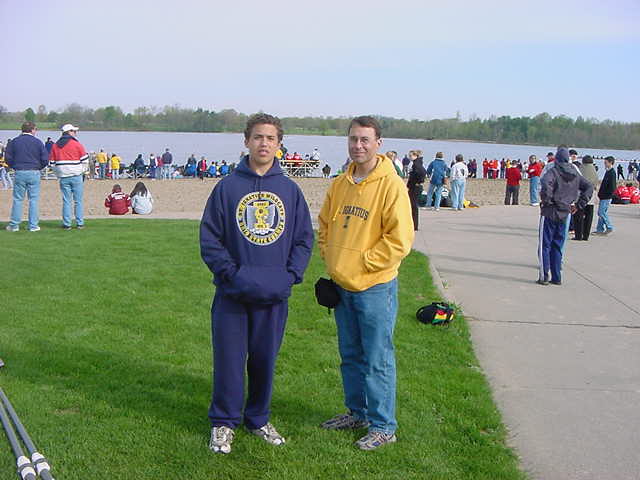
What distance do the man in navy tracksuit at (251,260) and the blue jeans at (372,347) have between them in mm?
397

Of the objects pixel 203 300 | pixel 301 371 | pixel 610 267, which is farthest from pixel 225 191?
pixel 610 267

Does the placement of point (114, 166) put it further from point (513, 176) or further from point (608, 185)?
point (608, 185)

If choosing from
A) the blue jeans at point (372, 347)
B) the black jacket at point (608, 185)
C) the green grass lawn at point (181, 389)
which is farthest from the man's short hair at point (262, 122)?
the black jacket at point (608, 185)

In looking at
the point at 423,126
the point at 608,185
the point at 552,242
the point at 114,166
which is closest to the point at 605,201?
the point at 608,185

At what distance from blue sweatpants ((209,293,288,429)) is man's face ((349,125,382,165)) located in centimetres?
99

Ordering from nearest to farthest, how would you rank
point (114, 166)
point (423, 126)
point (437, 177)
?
1. point (437, 177)
2. point (114, 166)
3. point (423, 126)

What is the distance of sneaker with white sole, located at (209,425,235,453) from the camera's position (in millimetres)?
3850

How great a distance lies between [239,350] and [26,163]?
29.6ft

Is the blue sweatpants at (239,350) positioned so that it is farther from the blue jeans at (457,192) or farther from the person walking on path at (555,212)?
the blue jeans at (457,192)

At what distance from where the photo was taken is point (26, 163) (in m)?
11.4

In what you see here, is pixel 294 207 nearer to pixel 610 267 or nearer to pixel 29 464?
pixel 29 464

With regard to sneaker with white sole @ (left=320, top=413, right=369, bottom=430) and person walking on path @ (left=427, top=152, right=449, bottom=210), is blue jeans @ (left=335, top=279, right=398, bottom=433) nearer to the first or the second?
sneaker with white sole @ (left=320, top=413, right=369, bottom=430)

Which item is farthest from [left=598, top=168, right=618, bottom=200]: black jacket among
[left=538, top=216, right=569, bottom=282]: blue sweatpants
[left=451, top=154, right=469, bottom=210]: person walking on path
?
[left=538, top=216, right=569, bottom=282]: blue sweatpants

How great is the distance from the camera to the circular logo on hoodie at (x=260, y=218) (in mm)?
3795
